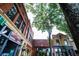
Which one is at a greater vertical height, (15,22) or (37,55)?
(15,22)

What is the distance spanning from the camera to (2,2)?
2520 mm

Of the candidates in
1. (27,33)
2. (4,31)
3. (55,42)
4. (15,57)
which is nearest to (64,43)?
(55,42)

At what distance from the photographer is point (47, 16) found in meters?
2.37

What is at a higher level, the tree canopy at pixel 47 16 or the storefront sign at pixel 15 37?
the tree canopy at pixel 47 16

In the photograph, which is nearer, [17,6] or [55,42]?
[55,42]

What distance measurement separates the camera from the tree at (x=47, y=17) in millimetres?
2246

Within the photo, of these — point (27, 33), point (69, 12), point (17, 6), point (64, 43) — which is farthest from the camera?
point (17, 6)

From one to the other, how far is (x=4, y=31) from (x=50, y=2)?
2.91ft

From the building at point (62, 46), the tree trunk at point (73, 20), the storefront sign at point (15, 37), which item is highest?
the storefront sign at point (15, 37)

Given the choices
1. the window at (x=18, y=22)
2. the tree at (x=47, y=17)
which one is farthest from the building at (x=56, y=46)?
the window at (x=18, y=22)

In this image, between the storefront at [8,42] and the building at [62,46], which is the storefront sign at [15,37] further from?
the building at [62,46]

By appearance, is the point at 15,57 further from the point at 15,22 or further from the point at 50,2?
the point at 50,2

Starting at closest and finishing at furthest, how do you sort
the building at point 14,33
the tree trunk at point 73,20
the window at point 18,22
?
the tree trunk at point 73,20, the building at point 14,33, the window at point 18,22

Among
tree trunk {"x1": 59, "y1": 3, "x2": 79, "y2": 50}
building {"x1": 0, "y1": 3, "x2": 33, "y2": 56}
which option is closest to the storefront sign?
building {"x1": 0, "y1": 3, "x2": 33, "y2": 56}
